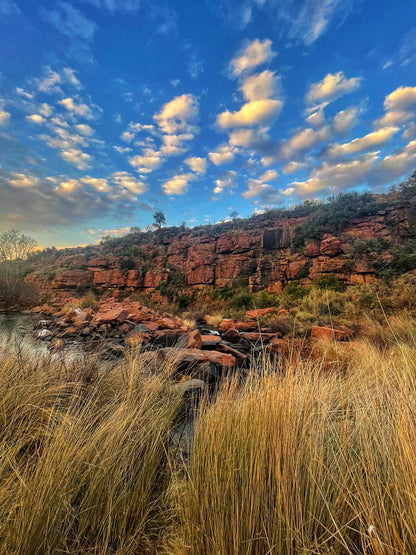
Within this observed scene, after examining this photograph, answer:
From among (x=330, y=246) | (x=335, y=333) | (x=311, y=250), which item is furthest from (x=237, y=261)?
(x=335, y=333)

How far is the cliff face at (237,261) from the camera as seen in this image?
578 inches

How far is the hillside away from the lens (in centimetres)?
1399

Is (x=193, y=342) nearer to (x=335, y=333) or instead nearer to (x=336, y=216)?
(x=335, y=333)

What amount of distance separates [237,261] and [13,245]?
78.9ft

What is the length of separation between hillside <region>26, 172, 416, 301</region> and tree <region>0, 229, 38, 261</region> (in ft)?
6.47

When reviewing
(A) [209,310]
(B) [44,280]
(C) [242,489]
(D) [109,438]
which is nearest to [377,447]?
(C) [242,489]

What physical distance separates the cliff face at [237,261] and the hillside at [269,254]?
0.06 meters

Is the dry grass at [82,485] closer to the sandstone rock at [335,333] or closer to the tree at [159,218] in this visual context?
the sandstone rock at [335,333]

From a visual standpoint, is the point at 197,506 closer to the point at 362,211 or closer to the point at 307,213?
the point at 362,211


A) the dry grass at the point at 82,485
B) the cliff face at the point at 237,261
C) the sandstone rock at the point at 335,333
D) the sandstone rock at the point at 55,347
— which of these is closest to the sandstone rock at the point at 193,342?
the sandstone rock at the point at 55,347

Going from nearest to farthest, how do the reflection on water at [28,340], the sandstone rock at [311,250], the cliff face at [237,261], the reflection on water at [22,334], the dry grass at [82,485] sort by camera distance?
the dry grass at [82,485] → the reflection on water at [28,340] → the reflection on water at [22,334] → the cliff face at [237,261] → the sandstone rock at [311,250]

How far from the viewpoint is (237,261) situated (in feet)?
65.0

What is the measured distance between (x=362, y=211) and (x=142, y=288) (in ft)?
63.1

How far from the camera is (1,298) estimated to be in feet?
56.2
